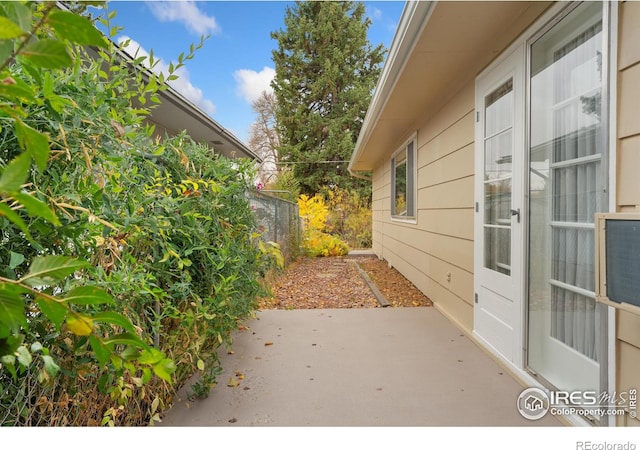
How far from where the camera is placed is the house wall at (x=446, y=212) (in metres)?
3.20

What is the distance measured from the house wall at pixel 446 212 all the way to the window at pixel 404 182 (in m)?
0.29

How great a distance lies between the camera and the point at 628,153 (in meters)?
1.48

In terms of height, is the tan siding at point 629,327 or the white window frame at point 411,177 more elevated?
the white window frame at point 411,177

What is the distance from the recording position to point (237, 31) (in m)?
3.52

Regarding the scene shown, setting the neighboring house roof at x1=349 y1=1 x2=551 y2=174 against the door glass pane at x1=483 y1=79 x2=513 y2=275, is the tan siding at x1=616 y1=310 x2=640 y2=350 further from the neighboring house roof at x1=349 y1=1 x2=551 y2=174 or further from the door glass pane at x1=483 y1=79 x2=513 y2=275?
the neighboring house roof at x1=349 y1=1 x2=551 y2=174

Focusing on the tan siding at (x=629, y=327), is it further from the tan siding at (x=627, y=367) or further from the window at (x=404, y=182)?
the window at (x=404, y=182)

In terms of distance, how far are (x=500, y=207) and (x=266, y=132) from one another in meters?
16.0

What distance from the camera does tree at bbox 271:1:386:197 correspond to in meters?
15.4

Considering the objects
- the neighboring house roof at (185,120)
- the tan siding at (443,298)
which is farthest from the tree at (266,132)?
the tan siding at (443,298)

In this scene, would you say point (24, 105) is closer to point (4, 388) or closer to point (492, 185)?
point (4, 388)

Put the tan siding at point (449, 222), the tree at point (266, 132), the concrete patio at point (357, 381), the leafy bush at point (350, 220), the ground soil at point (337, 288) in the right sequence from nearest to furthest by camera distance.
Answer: the concrete patio at point (357, 381), the tan siding at point (449, 222), the ground soil at point (337, 288), the leafy bush at point (350, 220), the tree at point (266, 132)

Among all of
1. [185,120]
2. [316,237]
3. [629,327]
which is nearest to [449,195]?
[629,327]

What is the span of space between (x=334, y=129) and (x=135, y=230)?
15.6 metres
